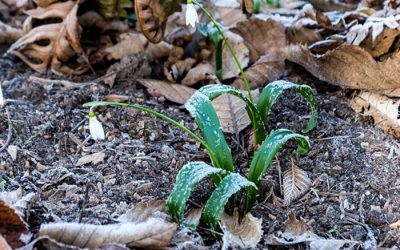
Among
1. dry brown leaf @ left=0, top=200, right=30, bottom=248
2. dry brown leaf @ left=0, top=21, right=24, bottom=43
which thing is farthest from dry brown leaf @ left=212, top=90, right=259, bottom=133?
dry brown leaf @ left=0, top=21, right=24, bottom=43

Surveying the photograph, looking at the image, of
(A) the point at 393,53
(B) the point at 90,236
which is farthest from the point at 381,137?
(B) the point at 90,236

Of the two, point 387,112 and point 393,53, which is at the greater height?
point 393,53

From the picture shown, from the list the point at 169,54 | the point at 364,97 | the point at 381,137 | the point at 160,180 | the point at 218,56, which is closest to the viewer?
the point at 160,180

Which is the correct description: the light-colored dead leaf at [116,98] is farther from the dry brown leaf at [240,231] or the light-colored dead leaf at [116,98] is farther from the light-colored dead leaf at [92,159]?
the dry brown leaf at [240,231]

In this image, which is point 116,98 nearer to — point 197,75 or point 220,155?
point 197,75

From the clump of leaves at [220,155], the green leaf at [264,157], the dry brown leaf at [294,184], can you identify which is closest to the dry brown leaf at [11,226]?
the clump of leaves at [220,155]

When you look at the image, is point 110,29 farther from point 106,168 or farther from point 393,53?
point 393,53

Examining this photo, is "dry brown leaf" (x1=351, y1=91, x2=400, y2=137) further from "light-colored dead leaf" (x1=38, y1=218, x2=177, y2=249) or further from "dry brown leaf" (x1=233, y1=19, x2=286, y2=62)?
"light-colored dead leaf" (x1=38, y1=218, x2=177, y2=249)
